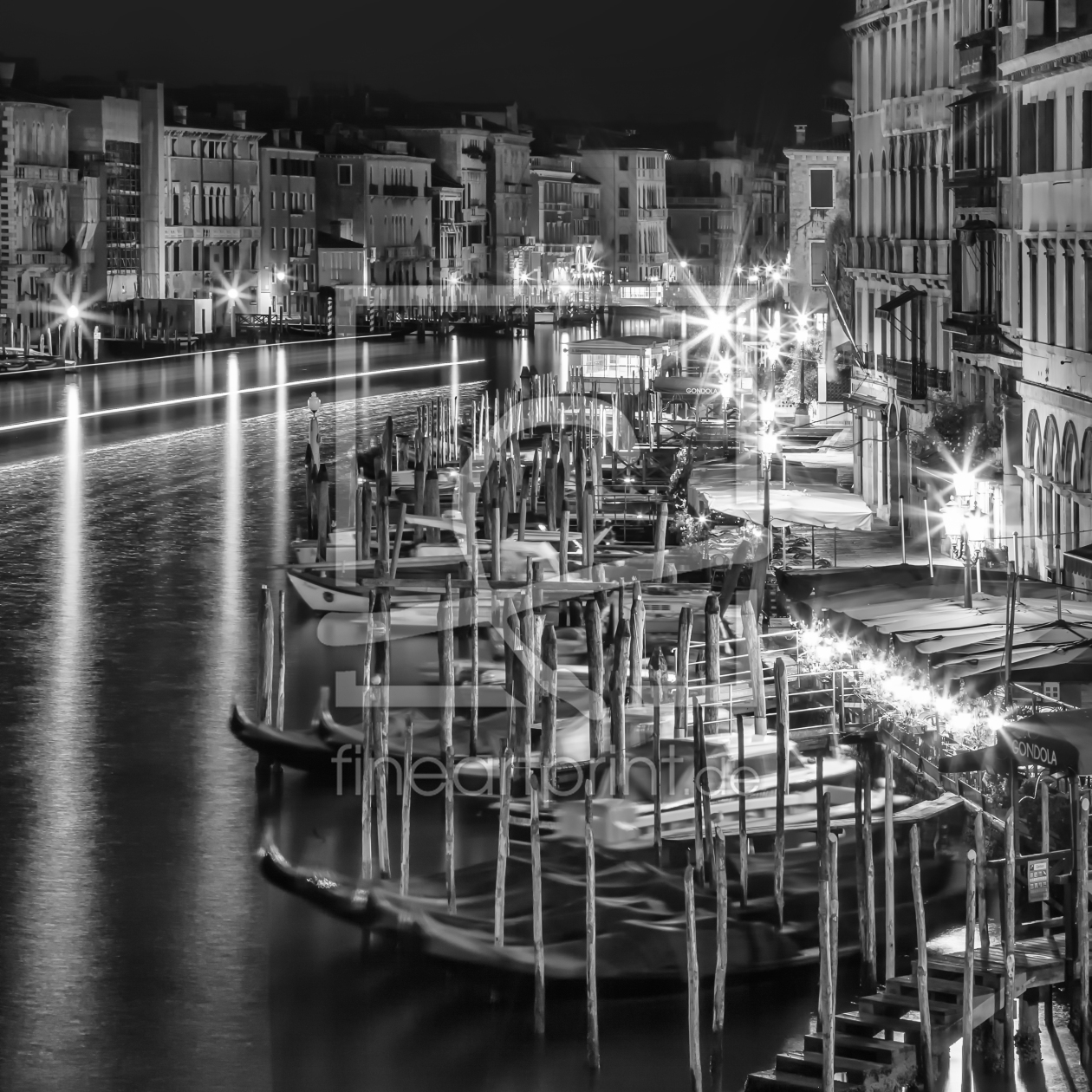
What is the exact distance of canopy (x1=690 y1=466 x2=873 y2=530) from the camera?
31438 mm

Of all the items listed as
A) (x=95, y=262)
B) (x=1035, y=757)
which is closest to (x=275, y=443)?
(x=95, y=262)

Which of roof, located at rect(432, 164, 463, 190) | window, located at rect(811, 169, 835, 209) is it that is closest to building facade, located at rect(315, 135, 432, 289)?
roof, located at rect(432, 164, 463, 190)

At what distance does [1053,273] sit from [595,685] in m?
6.49

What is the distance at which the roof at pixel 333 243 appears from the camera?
100188mm

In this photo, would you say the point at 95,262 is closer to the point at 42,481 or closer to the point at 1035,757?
the point at 42,481

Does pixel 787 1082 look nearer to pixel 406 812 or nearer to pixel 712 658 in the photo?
pixel 406 812

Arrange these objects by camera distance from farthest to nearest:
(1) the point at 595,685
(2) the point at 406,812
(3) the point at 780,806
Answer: (1) the point at 595,685 < (2) the point at 406,812 < (3) the point at 780,806

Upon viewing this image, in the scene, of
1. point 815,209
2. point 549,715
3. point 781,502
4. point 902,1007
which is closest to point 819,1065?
point 902,1007

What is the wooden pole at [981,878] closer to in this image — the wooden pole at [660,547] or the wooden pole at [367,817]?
the wooden pole at [367,817]

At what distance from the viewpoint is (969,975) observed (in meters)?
12.9

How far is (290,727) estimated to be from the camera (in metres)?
24.3

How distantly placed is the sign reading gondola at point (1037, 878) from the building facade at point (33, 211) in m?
65.9

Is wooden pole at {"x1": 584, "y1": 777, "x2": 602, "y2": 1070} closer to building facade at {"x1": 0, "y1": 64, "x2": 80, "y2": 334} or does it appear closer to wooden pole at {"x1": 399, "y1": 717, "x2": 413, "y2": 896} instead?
wooden pole at {"x1": 399, "y1": 717, "x2": 413, "y2": 896}

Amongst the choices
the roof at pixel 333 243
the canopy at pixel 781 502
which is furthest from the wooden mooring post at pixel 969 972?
the roof at pixel 333 243
